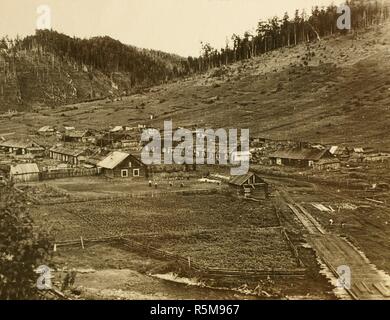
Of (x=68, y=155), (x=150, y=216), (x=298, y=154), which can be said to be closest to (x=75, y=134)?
(x=68, y=155)

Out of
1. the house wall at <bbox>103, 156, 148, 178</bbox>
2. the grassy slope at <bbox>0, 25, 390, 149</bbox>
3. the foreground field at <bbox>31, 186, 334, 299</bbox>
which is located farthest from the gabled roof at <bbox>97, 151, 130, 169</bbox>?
the foreground field at <bbox>31, 186, 334, 299</bbox>

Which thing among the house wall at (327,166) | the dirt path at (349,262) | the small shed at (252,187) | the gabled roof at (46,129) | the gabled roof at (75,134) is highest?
the gabled roof at (46,129)

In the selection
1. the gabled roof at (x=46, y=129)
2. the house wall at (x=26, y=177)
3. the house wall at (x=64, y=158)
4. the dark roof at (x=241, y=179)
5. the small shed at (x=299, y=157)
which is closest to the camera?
the house wall at (x=26, y=177)

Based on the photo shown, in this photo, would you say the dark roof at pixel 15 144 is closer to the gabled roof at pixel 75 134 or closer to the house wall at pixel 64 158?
the house wall at pixel 64 158

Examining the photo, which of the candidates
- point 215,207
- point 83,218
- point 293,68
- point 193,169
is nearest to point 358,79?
point 293,68

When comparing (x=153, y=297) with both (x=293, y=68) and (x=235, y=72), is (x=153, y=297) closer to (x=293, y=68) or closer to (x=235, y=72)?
(x=293, y=68)

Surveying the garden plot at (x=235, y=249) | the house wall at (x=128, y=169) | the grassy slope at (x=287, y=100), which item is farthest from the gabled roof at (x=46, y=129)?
the garden plot at (x=235, y=249)
